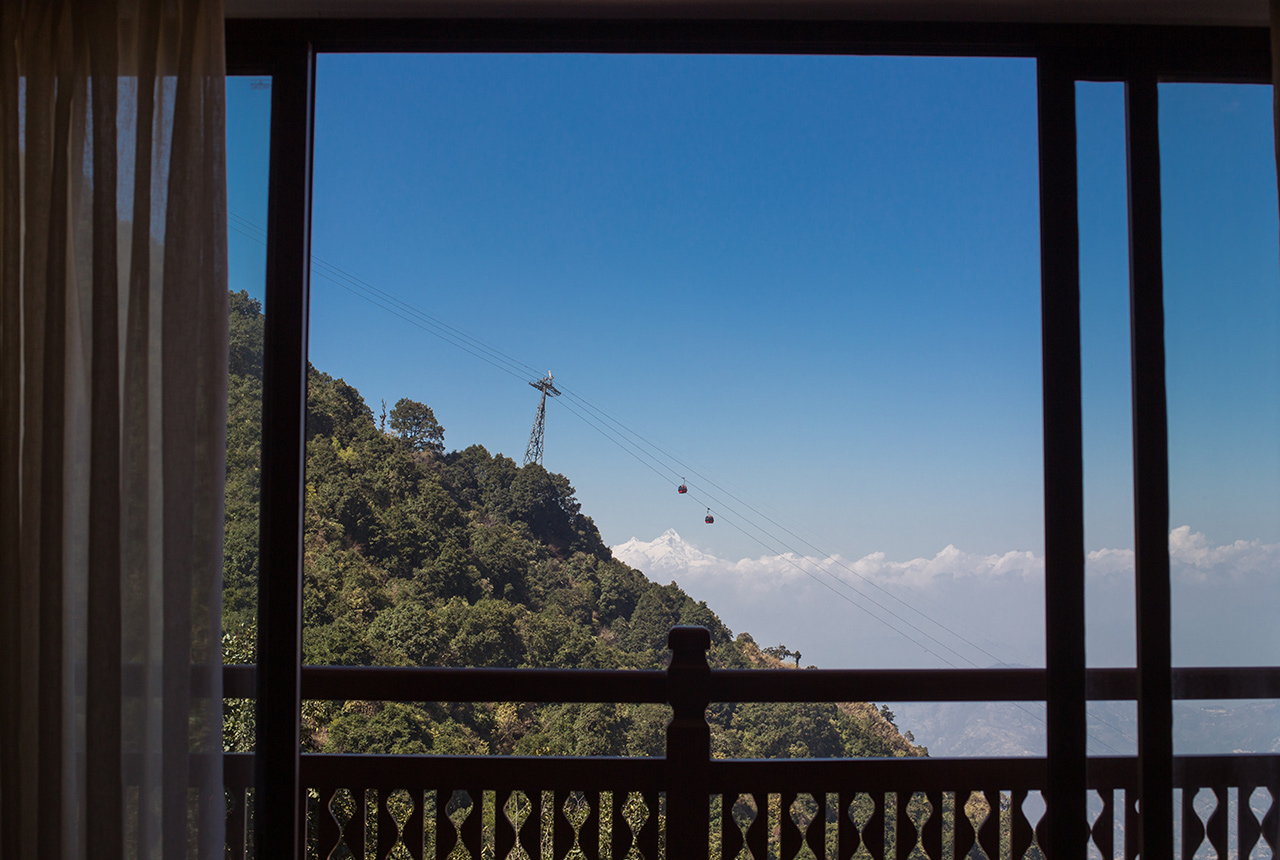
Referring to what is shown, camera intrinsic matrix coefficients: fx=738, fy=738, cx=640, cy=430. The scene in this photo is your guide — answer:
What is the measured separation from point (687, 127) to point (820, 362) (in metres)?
7.34

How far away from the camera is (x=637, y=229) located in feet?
67.4


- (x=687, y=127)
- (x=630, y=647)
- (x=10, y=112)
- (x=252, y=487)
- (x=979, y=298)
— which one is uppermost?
(x=687, y=127)

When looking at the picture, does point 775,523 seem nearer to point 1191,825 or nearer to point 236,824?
point 1191,825

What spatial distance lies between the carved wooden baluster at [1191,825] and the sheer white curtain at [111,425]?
1658 mm

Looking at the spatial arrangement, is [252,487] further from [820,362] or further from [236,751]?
[820,362]

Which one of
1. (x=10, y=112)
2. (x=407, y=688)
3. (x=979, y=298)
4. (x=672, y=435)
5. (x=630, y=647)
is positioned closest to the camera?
(x=10, y=112)

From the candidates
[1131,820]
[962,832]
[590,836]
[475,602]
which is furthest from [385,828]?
[475,602]

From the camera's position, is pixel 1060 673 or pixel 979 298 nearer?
pixel 1060 673

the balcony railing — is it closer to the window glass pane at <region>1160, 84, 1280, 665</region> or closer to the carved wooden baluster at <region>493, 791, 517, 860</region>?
the carved wooden baluster at <region>493, 791, 517, 860</region>

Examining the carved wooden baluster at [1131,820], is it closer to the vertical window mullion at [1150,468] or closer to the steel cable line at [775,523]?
the vertical window mullion at [1150,468]

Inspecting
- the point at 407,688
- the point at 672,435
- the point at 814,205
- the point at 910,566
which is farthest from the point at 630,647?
the point at 407,688

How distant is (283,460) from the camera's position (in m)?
1.34

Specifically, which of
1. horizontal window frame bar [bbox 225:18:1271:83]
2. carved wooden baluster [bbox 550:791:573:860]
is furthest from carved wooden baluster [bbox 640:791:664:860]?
horizontal window frame bar [bbox 225:18:1271:83]

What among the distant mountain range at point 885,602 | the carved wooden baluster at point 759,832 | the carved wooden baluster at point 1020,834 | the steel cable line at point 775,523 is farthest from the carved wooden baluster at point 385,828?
the steel cable line at point 775,523
